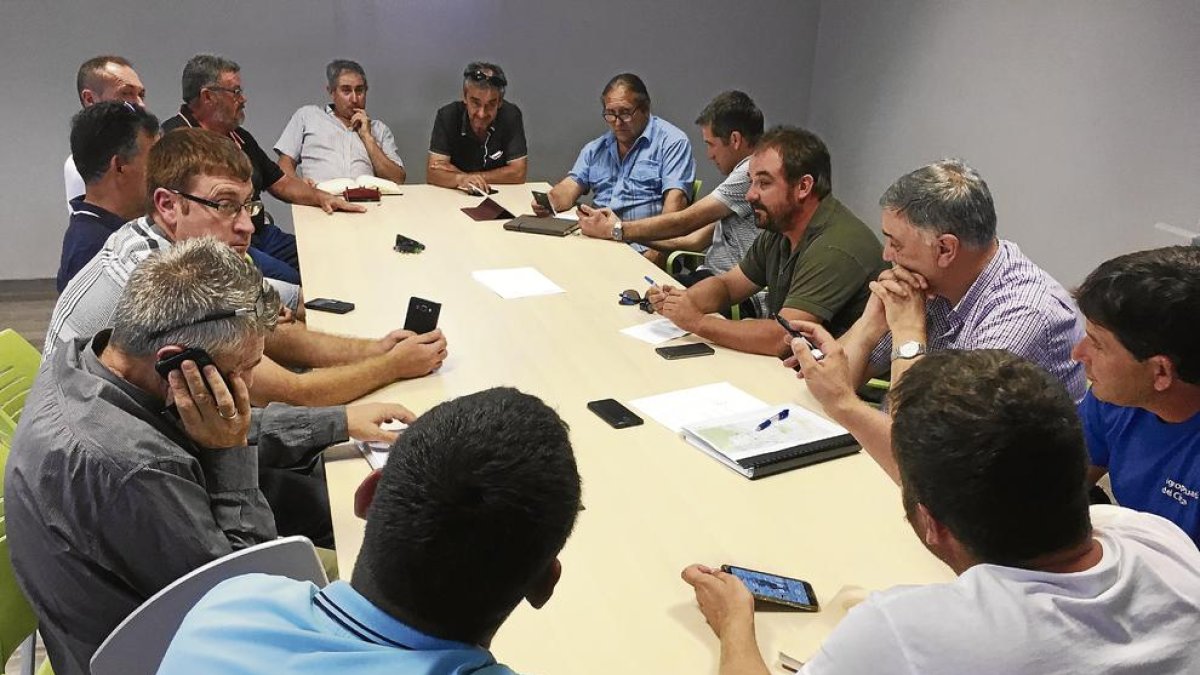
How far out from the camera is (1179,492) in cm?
161

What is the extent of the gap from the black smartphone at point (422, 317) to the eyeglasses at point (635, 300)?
74 cm

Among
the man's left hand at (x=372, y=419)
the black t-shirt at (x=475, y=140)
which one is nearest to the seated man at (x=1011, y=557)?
the man's left hand at (x=372, y=419)

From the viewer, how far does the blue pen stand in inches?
80.0

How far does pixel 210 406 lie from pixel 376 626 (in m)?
0.76

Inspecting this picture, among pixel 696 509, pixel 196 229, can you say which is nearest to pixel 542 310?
pixel 196 229

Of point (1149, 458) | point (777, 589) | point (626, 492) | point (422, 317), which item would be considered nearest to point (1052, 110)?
point (1149, 458)

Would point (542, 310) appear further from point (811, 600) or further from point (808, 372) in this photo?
point (811, 600)

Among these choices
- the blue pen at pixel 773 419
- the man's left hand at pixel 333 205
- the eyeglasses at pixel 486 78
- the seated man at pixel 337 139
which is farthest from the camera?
the seated man at pixel 337 139

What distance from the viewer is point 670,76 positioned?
6.00 meters

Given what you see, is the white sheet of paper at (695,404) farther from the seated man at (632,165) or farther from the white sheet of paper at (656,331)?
the seated man at (632,165)

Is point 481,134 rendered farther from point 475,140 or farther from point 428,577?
point 428,577

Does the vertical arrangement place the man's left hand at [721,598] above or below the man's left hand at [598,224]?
below

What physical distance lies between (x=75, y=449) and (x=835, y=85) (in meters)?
5.60

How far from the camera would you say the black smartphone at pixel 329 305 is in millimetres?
2809
